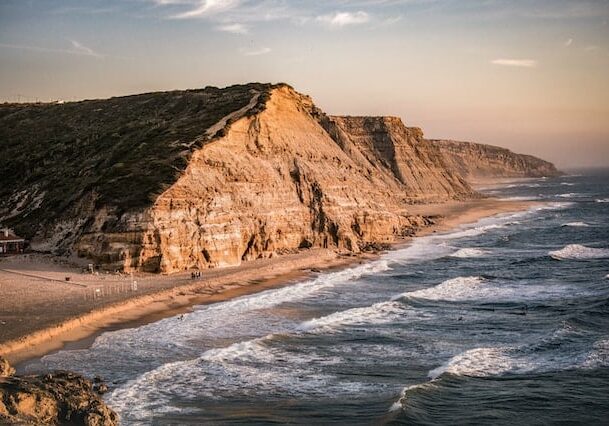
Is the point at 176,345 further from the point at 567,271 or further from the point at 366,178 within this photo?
the point at 366,178

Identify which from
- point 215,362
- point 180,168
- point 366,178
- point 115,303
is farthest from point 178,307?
point 366,178

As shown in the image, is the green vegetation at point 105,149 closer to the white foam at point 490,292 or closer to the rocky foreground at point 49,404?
the white foam at point 490,292

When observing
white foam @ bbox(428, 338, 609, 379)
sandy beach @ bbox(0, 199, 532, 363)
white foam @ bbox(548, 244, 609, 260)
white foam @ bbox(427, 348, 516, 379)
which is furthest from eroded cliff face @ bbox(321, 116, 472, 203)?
white foam @ bbox(427, 348, 516, 379)

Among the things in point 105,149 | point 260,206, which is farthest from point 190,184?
point 105,149

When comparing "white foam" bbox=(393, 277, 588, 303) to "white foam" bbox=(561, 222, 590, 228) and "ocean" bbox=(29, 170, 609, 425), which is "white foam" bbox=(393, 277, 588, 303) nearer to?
"ocean" bbox=(29, 170, 609, 425)

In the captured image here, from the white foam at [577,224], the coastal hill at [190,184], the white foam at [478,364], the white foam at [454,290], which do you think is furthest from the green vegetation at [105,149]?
the white foam at [577,224]

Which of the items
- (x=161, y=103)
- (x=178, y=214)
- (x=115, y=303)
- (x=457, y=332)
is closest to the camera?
(x=457, y=332)
